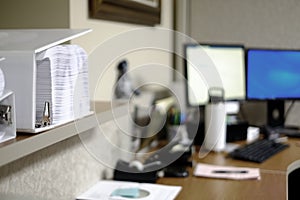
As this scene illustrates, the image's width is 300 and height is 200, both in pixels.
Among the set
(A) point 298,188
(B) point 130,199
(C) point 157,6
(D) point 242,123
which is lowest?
(A) point 298,188

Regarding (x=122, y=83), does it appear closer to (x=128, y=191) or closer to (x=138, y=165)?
(x=138, y=165)

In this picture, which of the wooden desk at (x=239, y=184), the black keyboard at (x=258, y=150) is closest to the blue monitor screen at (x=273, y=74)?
the black keyboard at (x=258, y=150)

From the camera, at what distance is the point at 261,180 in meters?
1.58

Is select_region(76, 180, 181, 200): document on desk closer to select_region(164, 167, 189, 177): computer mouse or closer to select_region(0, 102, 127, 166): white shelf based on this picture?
select_region(164, 167, 189, 177): computer mouse

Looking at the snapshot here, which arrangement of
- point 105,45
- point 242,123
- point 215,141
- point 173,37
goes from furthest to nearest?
point 173,37
point 242,123
point 215,141
point 105,45

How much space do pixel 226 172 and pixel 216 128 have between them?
0.40 meters

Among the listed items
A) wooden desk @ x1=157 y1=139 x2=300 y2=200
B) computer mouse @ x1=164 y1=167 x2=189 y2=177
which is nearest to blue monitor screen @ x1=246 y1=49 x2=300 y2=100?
wooden desk @ x1=157 y1=139 x2=300 y2=200

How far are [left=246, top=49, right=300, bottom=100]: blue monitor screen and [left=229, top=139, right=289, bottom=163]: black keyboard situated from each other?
14.2 inches

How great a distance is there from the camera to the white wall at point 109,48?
4.37 ft

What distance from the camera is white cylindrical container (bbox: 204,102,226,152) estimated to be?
2.02m

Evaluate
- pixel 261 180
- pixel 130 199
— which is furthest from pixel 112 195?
pixel 261 180

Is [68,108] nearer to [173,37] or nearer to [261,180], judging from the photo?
[261,180]

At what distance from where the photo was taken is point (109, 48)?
1296 millimetres

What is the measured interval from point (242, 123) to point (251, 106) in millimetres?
381
